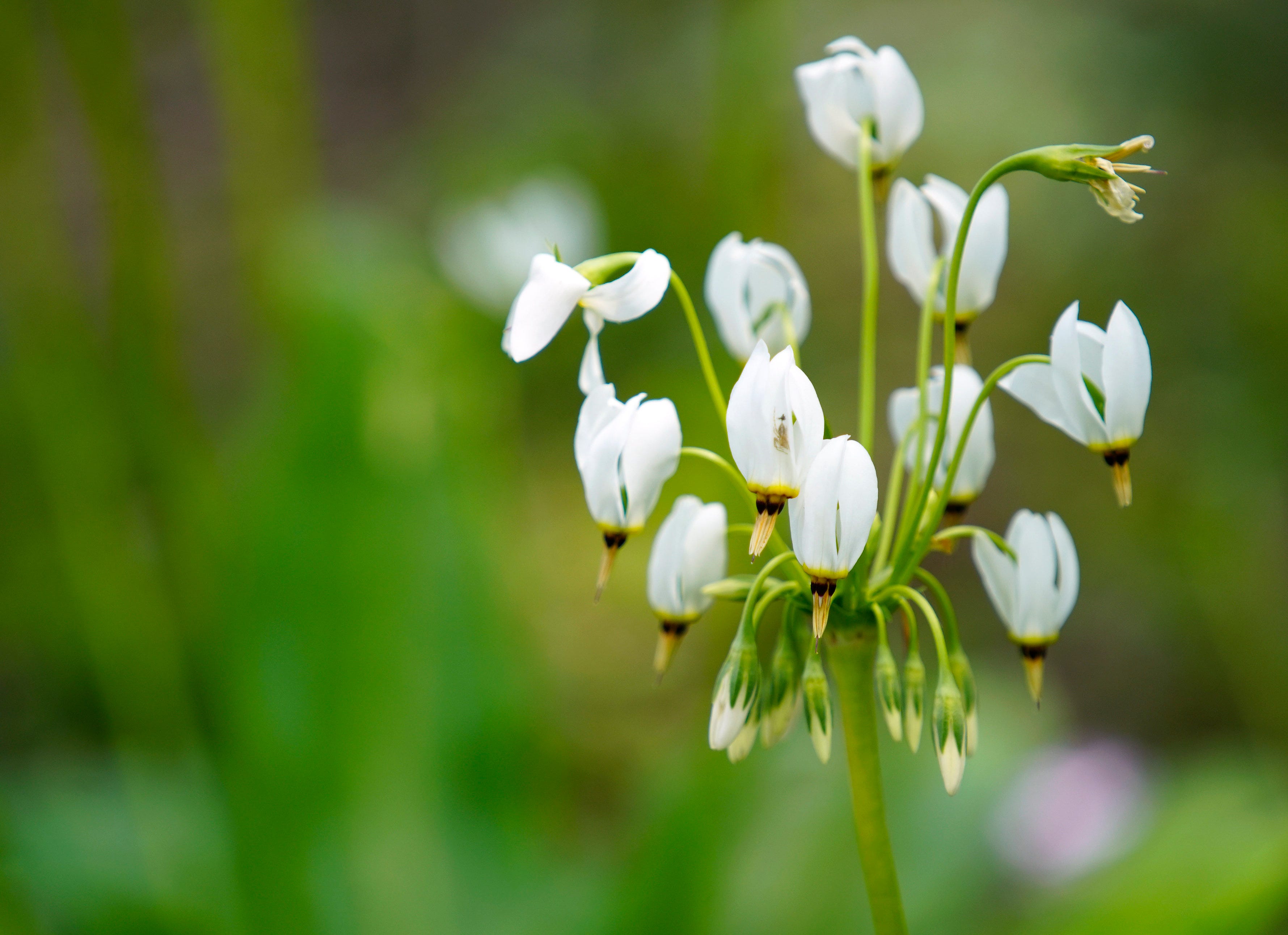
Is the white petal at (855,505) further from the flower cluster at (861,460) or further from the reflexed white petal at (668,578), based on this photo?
the reflexed white petal at (668,578)

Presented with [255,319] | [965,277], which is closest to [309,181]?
[255,319]

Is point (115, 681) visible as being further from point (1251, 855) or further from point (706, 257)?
point (1251, 855)

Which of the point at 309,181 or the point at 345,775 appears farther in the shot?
the point at 309,181

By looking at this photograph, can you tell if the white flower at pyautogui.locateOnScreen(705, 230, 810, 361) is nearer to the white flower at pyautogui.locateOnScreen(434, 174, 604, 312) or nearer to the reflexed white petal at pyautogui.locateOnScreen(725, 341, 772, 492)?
the reflexed white petal at pyautogui.locateOnScreen(725, 341, 772, 492)

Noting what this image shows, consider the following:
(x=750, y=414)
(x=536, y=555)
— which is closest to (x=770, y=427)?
(x=750, y=414)

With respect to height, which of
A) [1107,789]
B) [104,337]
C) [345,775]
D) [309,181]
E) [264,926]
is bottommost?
[1107,789]

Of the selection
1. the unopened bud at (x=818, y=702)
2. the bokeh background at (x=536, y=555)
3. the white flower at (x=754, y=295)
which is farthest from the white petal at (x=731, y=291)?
the bokeh background at (x=536, y=555)

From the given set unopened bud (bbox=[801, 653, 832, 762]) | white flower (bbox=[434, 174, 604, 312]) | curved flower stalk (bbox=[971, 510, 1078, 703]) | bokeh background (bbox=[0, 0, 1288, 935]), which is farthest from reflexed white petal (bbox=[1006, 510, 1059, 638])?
white flower (bbox=[434, 174, 604, 312])
